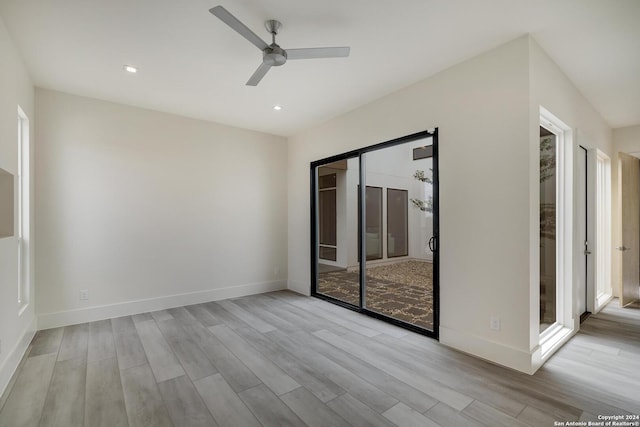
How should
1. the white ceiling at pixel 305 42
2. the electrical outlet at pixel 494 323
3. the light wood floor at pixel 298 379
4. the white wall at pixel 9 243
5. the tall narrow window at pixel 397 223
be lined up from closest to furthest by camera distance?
the light wood floor at pixel 298 379 < the white ceiling at pixel 305 42 < the white wall at pixel 9 243 < the electrical outlet at pixel 494 323 < the tall narrow window at pixel 397 223

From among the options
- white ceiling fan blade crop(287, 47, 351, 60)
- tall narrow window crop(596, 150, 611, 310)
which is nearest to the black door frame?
white ceiling fan blade crop(287, 47, 351, 60)

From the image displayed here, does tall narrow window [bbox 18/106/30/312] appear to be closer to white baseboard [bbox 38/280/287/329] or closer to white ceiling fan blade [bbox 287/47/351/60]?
white baseboard [bbox 38/280/287/329]

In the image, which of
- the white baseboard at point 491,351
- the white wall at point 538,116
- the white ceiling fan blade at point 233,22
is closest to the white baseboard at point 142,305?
the white baseboard at point 491,351

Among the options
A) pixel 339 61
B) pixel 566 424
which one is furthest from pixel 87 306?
pixel 566 424

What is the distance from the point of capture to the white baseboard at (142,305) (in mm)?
3582

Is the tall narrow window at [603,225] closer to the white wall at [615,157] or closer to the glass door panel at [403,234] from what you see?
the white wall at [615,157]

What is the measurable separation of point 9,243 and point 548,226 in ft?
16.7

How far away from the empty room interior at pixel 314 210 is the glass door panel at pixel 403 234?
71 millimetres

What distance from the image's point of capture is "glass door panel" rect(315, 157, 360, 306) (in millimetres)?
5984

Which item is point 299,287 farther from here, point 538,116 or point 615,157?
point 615,157

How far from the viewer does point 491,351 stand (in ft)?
8.78

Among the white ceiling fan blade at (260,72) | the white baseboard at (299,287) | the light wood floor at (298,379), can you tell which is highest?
the white ceiling fan blade at (260,72)

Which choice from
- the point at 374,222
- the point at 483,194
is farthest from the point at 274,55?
the point at 374,222

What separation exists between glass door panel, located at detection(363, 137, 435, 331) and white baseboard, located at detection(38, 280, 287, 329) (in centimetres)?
204
